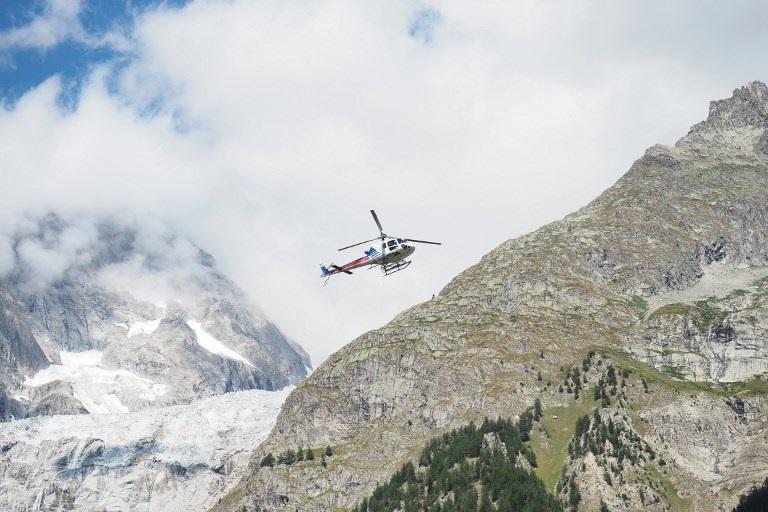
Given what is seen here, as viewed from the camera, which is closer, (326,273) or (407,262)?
(407,262)

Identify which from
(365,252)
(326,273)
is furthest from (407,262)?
(326,273)

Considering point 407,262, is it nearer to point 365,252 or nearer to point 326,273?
point 365,252
